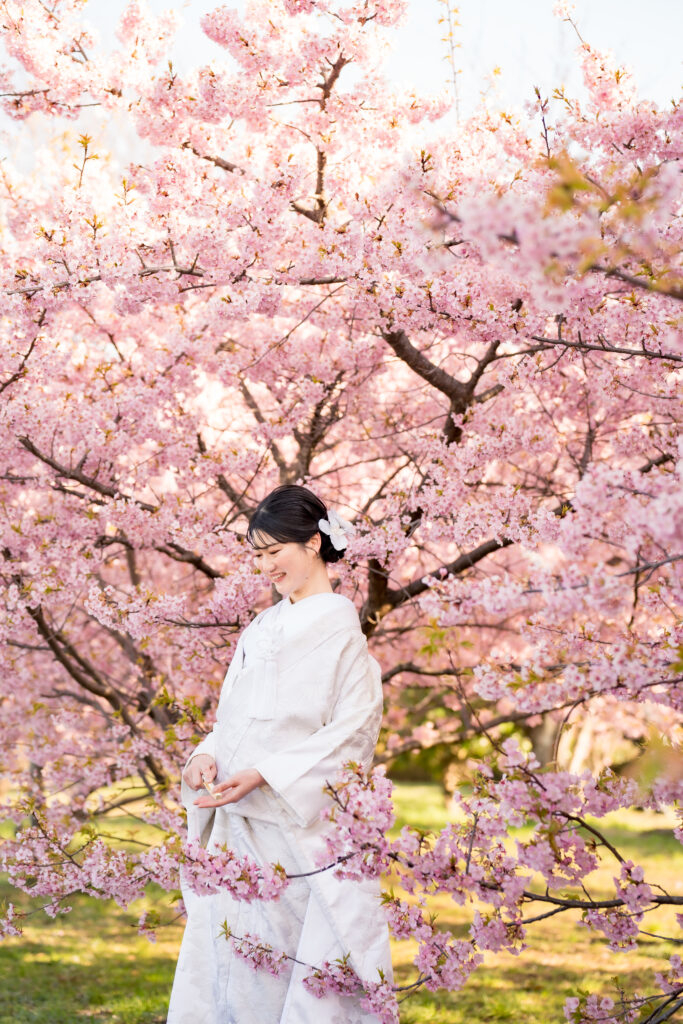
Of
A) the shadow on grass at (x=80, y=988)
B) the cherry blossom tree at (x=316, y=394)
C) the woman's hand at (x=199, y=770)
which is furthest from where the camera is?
the shadow on grass at (x=80, y=988)

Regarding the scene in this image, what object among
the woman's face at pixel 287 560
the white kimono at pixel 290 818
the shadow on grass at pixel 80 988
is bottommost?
the shadow on grass at pixel 80 988

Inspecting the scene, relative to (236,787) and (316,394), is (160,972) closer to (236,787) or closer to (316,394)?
(316,394)

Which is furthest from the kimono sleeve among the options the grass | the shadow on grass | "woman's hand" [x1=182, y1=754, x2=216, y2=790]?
the shadow on grass

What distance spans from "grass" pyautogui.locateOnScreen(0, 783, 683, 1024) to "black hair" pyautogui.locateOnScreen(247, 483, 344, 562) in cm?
181

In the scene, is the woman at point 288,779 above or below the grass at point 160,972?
above

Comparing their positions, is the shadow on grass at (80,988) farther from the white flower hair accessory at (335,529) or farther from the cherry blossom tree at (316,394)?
the white flower hair accessory at (335,529)

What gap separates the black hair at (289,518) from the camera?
2680mm

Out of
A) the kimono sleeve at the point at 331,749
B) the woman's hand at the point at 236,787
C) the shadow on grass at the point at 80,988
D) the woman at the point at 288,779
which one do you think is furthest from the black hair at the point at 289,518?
the shadow on grass at the point at 80,988

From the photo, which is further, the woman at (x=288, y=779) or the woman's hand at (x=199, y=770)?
the woman's hand at (x=199, y=770)

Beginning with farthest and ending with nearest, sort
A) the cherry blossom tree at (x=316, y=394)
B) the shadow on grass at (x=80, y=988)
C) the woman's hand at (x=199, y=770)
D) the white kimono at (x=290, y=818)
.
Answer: the shadow on grass at (x=80, y=988) → the woman's hand at (x=199, y=770) → the white kimono at (x=290, y=818) → the cherry blossom tree at (x=316, y=394)

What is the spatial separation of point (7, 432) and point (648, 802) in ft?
9.40

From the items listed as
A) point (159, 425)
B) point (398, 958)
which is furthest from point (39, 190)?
point (398, 958)

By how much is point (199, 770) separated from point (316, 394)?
2.10m

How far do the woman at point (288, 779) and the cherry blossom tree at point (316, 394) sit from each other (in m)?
0.09
